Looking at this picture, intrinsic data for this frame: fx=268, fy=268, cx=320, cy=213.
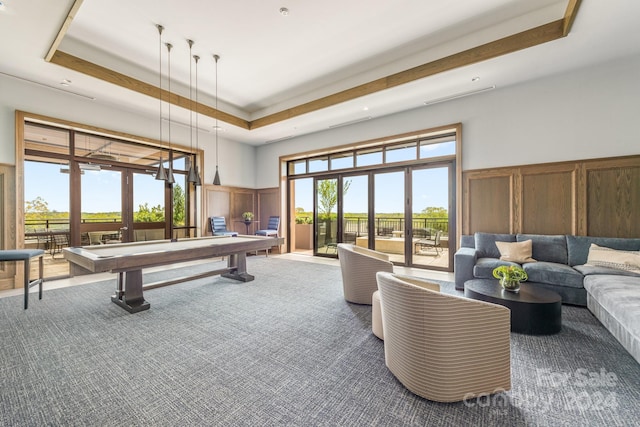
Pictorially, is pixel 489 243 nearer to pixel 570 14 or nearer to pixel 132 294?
pixel 570 14

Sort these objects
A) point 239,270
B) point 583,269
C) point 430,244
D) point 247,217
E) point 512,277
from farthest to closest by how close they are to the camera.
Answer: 1. point 247,217
2. point 430,244
3. point 239,270
4. point 583,269
5. point 512,277

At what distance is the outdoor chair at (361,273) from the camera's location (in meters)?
3.47

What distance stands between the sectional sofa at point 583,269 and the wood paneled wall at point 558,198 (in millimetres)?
315

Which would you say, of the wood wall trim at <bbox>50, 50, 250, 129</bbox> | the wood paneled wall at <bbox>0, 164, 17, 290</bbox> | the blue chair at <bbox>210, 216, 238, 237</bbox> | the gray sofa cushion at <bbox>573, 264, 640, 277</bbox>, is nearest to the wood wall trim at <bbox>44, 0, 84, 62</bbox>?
the wood wall trim at <bbox>50, 50, 250, 129</bbox>

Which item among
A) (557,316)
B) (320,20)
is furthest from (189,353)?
(320,20)

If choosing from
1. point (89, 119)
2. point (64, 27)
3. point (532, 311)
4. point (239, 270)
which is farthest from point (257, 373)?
point (89, 119)

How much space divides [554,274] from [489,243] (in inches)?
42.5

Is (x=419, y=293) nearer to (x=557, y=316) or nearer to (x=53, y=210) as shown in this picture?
(x=557, y=316)

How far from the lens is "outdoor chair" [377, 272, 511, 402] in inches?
65.2

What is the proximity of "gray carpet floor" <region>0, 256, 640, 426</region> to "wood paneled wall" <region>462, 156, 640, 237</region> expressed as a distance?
1.61 meters

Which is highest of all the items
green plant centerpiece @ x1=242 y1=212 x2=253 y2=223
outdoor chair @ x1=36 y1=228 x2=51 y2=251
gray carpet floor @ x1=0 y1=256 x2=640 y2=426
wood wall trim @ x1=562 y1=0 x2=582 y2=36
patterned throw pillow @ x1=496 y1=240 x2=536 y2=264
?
wood wall trim @ x1=562 y1=0 x2=582 y2=36

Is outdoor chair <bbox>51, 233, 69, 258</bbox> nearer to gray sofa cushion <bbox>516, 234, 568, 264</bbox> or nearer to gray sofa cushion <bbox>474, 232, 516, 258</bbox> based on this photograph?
gray sofa cushion <bbox>474, 232, 516, 258</bbox>

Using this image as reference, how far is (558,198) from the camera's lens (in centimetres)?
433

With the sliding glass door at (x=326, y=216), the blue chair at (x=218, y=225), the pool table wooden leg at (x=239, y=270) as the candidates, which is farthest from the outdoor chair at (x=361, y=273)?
the blue chair at (x=218, y=225)
